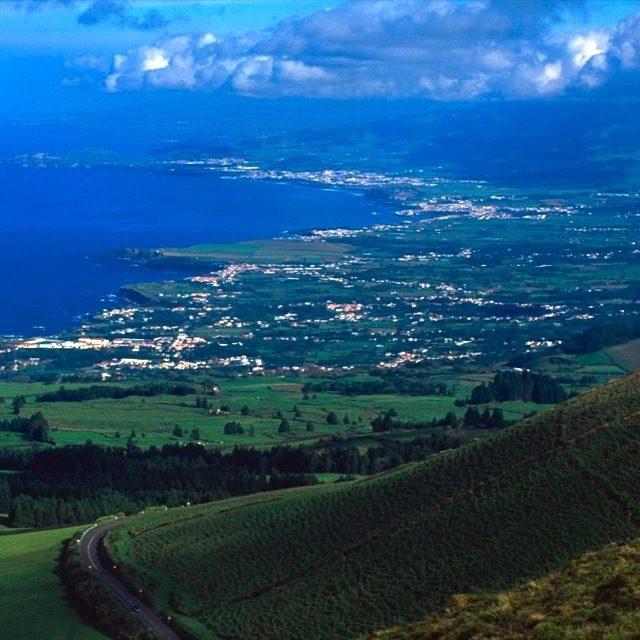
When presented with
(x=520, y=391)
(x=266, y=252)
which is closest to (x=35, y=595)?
(x=520, y=391)

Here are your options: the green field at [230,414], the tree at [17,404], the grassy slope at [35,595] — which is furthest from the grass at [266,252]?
the grassy slope at [35,595]

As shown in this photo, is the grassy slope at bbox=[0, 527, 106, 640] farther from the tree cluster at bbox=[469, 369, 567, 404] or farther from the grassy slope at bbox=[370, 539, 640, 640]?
the tree cluster at bbox=[469, 369, 567, 404]

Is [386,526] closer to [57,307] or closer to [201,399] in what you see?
[201,399]

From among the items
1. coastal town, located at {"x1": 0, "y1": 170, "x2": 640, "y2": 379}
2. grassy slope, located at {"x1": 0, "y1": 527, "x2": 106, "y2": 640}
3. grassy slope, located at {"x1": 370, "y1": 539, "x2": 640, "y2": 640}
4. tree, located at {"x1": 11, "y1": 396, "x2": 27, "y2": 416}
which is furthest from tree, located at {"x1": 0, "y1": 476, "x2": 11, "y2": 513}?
coastal town, located at {"x1": 0, "y1": 170, "x2": 640, "y2": 379}

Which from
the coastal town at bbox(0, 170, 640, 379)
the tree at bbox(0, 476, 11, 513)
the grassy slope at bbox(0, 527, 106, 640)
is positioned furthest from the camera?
the coastal town at bbox(0, 170, 640, 379)

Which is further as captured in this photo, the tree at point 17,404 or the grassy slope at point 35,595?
the tree at point 17,404

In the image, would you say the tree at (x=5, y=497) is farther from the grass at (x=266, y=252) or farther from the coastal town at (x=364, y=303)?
the grass at (x=266, y=252)
